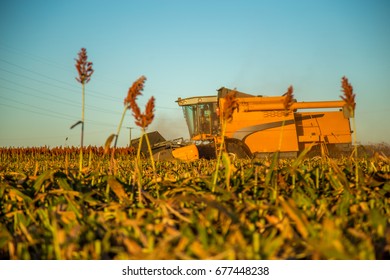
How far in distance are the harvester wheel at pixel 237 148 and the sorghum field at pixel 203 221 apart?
16.7 metres

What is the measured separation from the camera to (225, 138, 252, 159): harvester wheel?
19328 millimetres

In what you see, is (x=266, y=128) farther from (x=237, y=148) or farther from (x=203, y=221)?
(x=203, y=221)

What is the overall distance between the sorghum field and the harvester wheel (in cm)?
1668

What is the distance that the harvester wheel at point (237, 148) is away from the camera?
1933 cm

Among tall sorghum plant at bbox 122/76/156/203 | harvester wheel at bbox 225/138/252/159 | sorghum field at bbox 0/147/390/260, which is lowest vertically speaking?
sorghum field at bbox 0/147/390/260

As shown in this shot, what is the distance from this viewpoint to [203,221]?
4.56 feet

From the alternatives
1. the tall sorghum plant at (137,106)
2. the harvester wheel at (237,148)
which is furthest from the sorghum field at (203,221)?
the harvester wheel at (237,148)

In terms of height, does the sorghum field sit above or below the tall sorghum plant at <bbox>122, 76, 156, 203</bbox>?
below

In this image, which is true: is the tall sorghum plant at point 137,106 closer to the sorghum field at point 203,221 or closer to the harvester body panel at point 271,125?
the sorghum field at point 203,221

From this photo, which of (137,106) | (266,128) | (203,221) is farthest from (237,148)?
(203,221)

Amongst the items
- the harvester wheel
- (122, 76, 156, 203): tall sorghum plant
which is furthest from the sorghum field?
the harvester wheel

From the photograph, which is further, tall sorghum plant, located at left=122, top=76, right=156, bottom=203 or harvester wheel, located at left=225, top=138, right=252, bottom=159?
harvester wheel, located at left=225, top=138, right=252, bottom=159

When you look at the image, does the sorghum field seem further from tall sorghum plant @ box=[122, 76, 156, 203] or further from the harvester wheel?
the harvester wheel

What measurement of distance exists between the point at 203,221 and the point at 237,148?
18.2 meters
